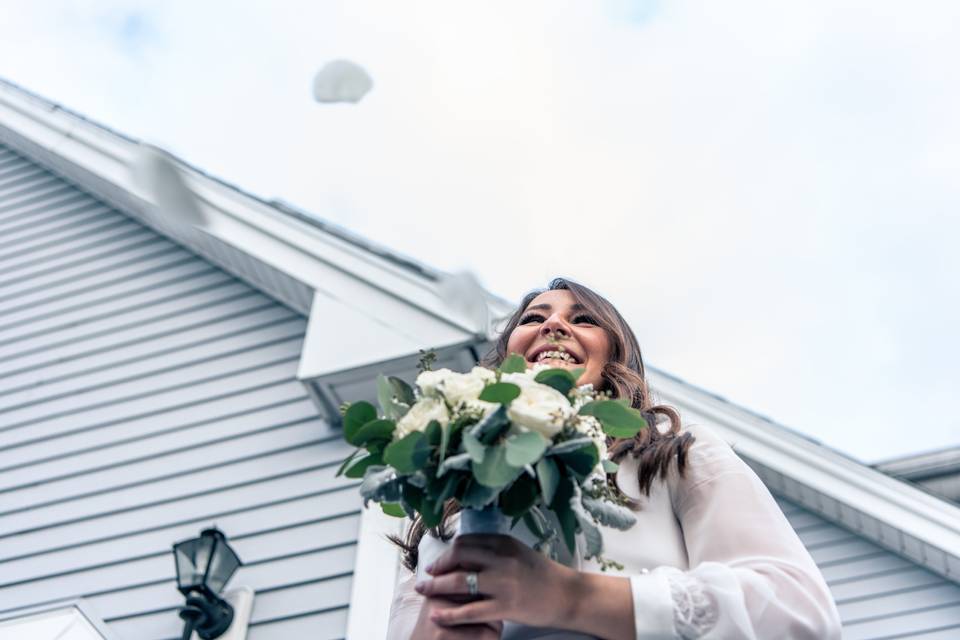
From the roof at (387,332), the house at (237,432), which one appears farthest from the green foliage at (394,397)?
the roof at (387,332)

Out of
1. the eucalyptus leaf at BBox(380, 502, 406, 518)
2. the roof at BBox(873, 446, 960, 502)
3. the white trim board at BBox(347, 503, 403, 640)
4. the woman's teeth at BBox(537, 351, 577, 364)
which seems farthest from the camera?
the roof at BBox(873, 446, 960, 502)

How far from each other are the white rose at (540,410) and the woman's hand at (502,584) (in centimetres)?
19

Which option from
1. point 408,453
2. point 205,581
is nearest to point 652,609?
point 408,453

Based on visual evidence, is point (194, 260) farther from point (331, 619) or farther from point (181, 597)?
point (331, 619)

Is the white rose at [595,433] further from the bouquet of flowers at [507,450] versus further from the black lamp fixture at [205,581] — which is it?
the black lamp fixture at [205,581]

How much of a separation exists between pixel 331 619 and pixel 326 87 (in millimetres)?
2121

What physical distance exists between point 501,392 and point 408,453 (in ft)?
0.58

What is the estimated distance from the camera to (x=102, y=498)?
4.50 meters

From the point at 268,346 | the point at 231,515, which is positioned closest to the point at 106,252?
the point at 268,346

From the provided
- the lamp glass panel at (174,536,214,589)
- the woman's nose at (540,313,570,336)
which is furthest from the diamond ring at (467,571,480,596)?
the lamp glass panel at (174,536,214,589)

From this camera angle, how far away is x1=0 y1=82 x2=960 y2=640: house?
4.06 m

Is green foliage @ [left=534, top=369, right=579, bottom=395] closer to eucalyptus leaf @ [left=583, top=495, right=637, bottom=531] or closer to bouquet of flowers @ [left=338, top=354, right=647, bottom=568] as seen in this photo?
bouquet of flowers @ [left=338, top=354, right=647, bottom=568]

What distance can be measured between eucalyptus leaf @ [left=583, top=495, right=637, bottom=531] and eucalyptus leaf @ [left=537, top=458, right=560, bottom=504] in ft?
0.28

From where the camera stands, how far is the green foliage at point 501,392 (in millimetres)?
1501
